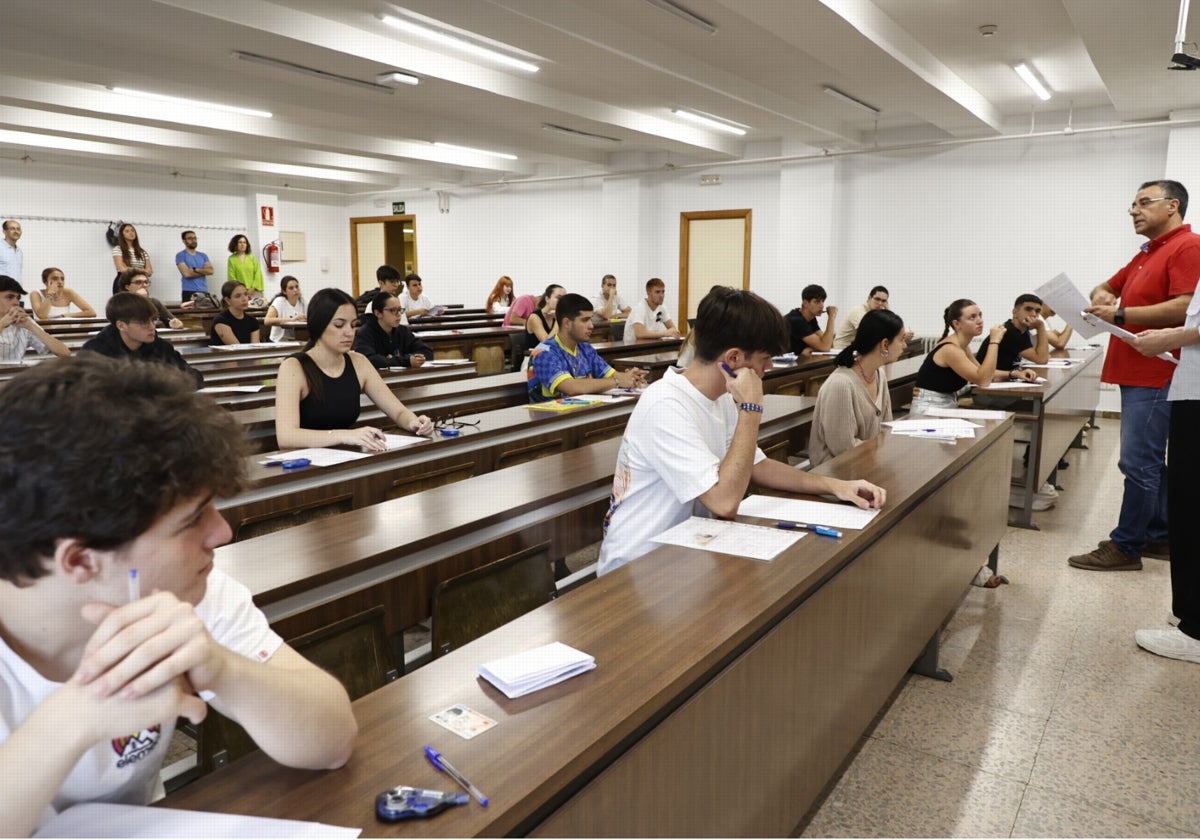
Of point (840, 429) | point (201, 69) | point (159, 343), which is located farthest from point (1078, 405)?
point (201, 69)

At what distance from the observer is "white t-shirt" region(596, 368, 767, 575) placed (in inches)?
79.4

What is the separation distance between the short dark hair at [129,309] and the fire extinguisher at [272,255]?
36.4ft

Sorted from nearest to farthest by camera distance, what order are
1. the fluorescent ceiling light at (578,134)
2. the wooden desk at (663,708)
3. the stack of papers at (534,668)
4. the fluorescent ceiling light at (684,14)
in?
the wooden desk at (663,708), the stack of papers at (534,668), the fluorescent ceiling light at (684,14), the fluorescent ceiling light at (578,134)

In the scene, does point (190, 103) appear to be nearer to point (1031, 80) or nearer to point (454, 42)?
point (454, 42)

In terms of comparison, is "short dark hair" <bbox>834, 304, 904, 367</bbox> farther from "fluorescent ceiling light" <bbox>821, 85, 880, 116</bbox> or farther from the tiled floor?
"fluorescent ceiling light" <bbox>821, 85, 880, 116</bbox>

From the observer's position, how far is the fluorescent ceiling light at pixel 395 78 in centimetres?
684

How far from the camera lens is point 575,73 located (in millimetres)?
7207

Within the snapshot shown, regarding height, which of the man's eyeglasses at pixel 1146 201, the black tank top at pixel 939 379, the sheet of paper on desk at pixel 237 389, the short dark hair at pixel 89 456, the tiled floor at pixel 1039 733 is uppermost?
the man's eyeglasses at pixel 1146 201

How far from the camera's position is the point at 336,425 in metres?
3.27

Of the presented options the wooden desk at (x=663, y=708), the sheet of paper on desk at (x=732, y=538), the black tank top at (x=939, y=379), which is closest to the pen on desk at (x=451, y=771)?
the wooden desk at (x=663, y=708)

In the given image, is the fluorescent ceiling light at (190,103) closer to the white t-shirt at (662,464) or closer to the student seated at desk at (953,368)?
the student seated at desk at (953,368)

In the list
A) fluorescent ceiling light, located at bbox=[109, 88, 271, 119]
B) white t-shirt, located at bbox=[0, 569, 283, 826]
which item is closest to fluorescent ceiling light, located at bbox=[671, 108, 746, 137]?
fluorescent ceiling light, located at bbox=[109, 88, 271, 119]

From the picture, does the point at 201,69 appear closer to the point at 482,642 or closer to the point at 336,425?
the point at 336,425

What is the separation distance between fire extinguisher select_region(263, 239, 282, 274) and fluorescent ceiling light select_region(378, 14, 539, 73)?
8496 mm
